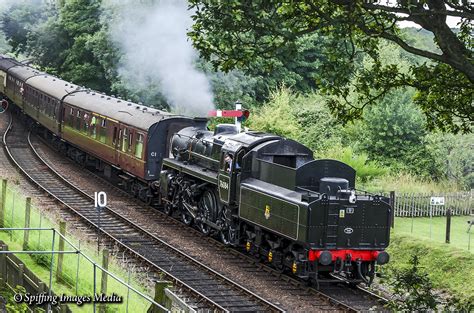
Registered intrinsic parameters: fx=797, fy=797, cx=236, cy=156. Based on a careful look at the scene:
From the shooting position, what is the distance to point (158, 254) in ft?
63.9

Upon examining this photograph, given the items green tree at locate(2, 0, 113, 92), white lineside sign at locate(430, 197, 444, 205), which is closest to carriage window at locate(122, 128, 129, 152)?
white lineside sign at locate(430, 197, 444, 205)

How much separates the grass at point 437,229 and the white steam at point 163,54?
34.6ft

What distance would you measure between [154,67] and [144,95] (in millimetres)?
2377

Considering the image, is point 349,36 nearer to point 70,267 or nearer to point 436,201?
point 70,267

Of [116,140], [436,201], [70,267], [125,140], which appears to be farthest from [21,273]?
[116,140]

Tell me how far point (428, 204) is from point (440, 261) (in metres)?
5.74

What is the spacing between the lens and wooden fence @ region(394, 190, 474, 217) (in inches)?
971

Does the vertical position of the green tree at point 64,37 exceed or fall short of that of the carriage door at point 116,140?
it exceeds it

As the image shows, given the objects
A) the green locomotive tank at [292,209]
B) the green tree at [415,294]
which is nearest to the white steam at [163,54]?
the green locomotive tank at [292,209]

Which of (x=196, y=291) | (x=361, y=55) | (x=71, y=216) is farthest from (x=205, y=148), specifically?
(x=361, y=55)

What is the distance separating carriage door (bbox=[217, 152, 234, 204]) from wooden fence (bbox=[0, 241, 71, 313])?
22.9 ft

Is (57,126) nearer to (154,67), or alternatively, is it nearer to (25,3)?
(154,67)

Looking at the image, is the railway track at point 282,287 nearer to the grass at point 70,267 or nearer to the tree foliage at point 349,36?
the grass at point 70,267

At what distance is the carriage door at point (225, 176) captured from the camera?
19531mm
